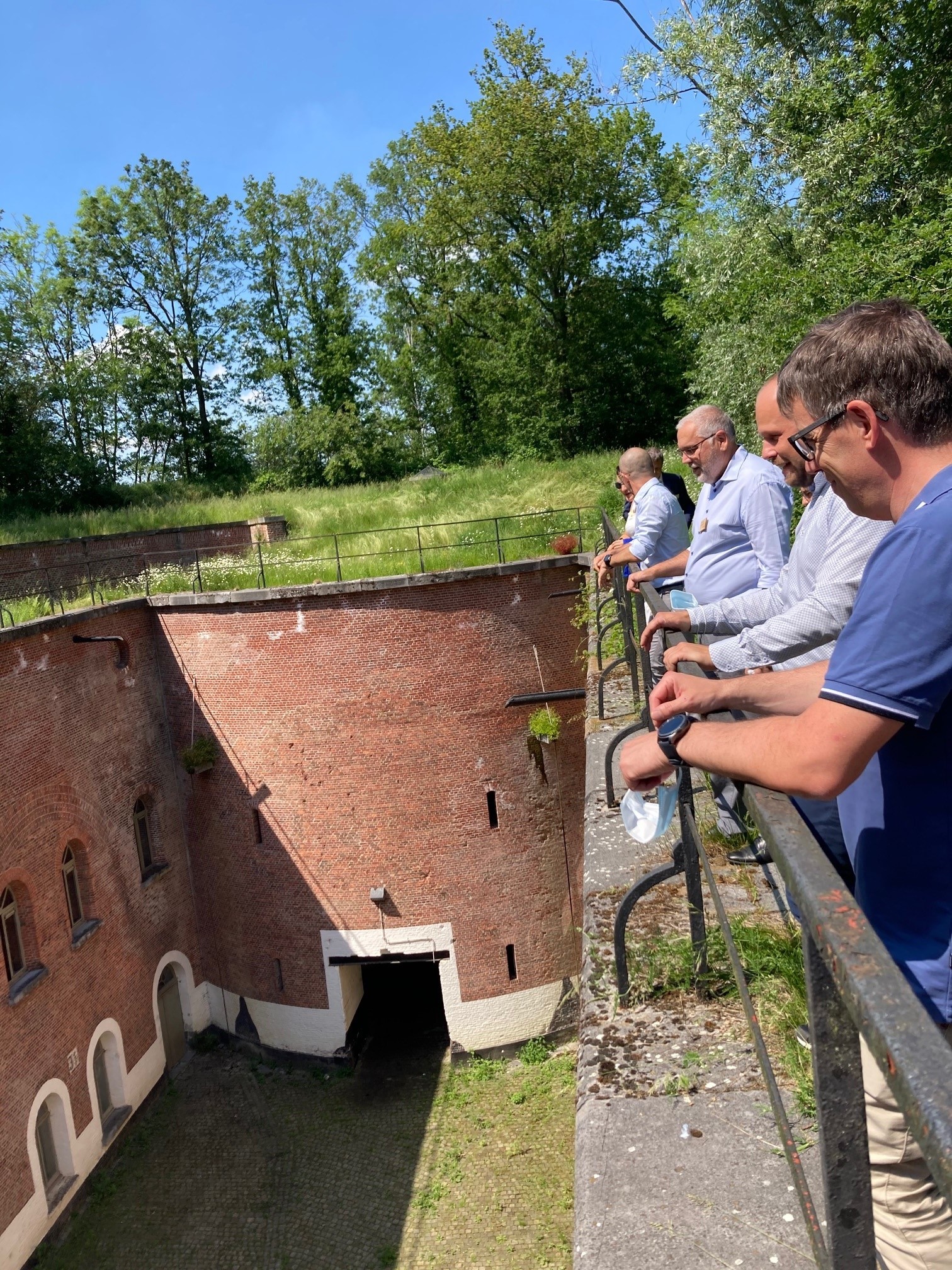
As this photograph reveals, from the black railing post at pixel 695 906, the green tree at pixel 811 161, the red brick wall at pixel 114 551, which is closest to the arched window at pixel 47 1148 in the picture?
the red brick wall at pixel 114 551

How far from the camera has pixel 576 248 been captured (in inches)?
1027

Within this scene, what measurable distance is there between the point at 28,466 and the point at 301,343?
10999mm

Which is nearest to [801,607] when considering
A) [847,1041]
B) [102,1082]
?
[847,1041]

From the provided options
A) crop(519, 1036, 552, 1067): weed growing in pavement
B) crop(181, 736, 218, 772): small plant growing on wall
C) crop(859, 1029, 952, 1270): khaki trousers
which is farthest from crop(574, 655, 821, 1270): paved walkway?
crop(519, 1036, 552, 1067): weed growing in pavement

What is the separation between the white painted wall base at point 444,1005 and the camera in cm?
1323

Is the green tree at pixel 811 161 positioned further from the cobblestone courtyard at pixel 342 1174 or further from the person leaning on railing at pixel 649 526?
the cobblestone courtyard at pixel 342 1174

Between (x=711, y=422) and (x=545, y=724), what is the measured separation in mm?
9056

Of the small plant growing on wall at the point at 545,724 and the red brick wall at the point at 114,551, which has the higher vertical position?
the red brick wall at the point at 114,551

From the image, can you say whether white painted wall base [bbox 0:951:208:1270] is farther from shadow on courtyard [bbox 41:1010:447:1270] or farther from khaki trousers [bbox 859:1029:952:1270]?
khaki trousers [bbox 859:1029:952:1270]

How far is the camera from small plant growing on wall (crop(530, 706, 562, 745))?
1288 centimetres

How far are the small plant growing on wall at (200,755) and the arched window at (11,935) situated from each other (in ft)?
10.9

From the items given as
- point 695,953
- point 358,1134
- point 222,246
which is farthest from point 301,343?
point 695,953

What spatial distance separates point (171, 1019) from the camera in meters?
13.5

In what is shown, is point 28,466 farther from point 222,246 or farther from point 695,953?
point 695,953
